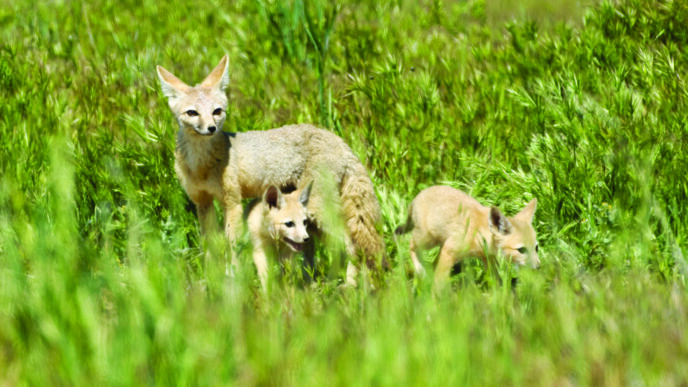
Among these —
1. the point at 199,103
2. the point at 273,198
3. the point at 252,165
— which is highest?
the point at 199,103

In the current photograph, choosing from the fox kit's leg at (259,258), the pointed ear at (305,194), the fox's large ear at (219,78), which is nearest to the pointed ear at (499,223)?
the pointed ear at (305,194)

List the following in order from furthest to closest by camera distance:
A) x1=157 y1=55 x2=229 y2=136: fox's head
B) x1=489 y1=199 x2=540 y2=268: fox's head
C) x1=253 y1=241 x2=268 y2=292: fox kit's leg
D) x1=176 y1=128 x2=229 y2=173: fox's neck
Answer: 1. x1=253 y1=241 x2=268 y2=292: fox kit's leg
2. x1=176 y1=128 x2=229 y2=173: fox's neck
3. x1=157 y1=55 x2=229 y2=136: fox's head
4. x1=489 y1=199 x2=540 y2=268: fox's head

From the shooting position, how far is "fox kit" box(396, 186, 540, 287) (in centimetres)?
447

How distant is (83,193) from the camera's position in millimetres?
5281

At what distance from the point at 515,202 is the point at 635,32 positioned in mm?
2887

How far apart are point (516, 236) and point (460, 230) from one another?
445 millimetres

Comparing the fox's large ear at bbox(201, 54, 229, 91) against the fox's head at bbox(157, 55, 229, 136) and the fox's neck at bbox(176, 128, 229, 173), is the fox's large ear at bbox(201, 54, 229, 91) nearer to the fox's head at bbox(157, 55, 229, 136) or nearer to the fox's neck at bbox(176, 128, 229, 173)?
the fox's head at bbox(157, 55, 229, 136)

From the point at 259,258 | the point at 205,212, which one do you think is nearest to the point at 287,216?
the point at 259,258

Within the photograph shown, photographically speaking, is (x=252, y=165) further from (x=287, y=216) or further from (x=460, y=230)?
(x=460, y=230)

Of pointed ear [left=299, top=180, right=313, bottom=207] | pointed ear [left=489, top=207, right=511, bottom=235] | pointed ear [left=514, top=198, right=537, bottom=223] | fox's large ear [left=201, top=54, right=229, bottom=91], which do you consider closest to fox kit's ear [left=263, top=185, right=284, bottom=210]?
pointed ear [left=299, top=180, right=313, bottom=207]

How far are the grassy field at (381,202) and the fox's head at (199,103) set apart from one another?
1.86ft

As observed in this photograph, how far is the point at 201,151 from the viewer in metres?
4.89

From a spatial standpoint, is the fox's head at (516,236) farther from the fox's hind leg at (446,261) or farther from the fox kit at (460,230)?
the fox's hind leg at (446,261)

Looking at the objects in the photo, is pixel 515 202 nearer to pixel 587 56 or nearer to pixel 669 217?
pixel 669 217
